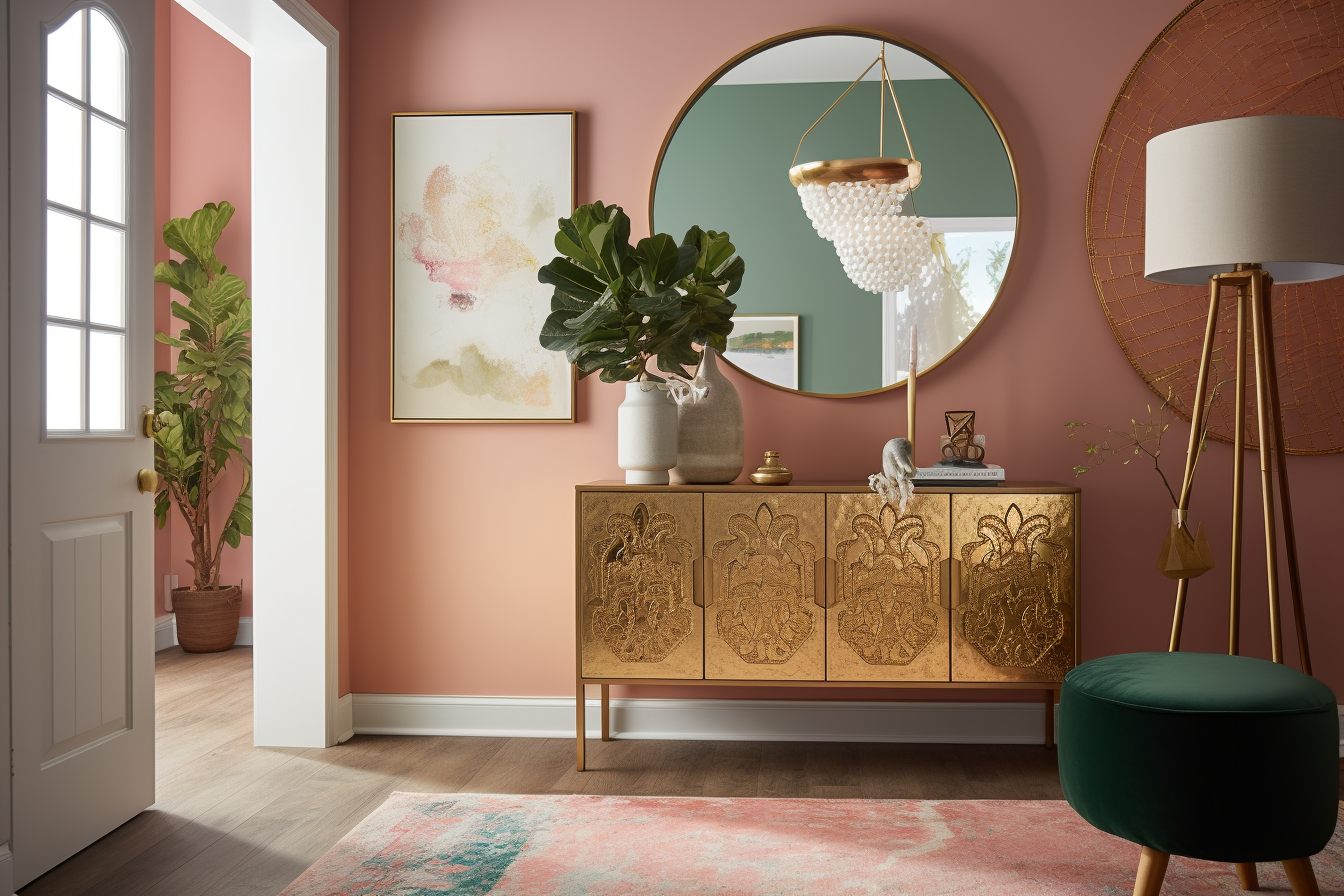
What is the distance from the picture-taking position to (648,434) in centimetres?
266

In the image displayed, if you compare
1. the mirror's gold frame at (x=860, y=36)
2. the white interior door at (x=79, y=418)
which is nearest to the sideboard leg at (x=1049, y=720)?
the mirror's gold frame at (x=860, y=36)

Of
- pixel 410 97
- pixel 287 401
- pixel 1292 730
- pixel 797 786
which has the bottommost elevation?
pixel 797 786

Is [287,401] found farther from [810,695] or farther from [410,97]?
[810,695]

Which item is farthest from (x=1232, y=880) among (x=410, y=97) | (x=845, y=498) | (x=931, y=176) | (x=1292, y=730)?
(x=410, y=97)

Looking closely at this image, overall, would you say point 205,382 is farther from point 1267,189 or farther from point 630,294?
point 1267,189

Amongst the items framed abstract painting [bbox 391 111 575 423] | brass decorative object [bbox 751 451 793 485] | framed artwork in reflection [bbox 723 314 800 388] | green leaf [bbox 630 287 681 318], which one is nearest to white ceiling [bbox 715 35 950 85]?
framed abstract painting [bbox 391 111 575 423]

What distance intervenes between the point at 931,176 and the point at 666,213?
2.64ft

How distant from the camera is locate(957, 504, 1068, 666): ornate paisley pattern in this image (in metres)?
2.55

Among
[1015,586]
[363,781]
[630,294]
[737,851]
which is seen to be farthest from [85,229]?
[1015,586]

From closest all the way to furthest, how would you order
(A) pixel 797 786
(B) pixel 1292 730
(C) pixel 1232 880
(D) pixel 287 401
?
(B) pixel 1292 730, (C) pixel 1232 880, (A) pixel 797 786, (D) pixel 287 401

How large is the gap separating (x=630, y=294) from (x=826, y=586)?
936 millimetres

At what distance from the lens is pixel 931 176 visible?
9.58 feet

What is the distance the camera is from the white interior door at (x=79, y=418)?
1961mm

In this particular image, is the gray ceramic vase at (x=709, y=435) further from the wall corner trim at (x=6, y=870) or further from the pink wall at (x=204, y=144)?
the pink wall at (x=204, y=144)
